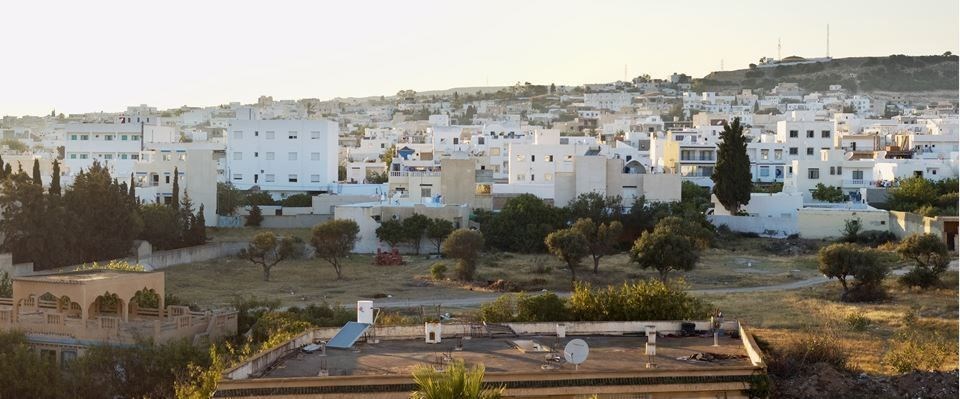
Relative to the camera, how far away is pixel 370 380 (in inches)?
604

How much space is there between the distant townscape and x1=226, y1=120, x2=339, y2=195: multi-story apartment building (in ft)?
0.33

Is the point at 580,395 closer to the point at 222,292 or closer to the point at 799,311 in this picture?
the point at 799,311

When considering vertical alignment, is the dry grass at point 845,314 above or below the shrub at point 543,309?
below

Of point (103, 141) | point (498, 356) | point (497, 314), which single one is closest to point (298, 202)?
point (103, 141)

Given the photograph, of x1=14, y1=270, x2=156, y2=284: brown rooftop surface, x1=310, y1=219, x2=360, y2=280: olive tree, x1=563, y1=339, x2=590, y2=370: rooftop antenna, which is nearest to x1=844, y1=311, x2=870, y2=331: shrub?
x1=563, y1=339, x2=590, y2=370: rooftop antenna

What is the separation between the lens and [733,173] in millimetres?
55094

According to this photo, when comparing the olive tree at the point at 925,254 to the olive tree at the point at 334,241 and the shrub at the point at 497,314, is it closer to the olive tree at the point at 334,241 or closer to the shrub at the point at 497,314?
the shrub at the point at 497,314

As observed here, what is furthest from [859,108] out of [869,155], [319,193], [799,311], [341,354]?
[341,354]

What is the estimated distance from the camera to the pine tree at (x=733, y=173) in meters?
55.1

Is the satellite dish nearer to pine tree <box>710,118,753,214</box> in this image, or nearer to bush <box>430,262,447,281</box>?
bush <box>430,262,447,281</box>

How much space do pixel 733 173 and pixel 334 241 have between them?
19784mm

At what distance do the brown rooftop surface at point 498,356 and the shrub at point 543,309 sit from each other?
3407 millimetres

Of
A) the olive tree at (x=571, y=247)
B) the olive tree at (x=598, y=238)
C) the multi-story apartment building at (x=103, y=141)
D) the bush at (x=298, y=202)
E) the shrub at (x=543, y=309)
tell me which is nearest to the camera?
the shrub at (x=543, y=309)

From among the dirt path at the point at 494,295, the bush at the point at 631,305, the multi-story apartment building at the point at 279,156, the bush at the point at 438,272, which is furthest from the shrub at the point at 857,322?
the multi-story apartment building at the point at 279,156
